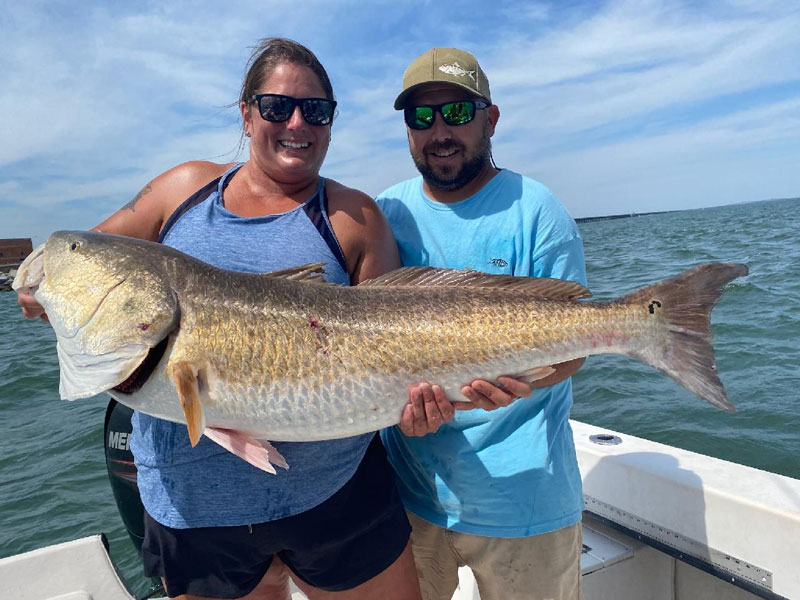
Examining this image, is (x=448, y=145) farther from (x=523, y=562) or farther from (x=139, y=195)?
(x=523, y=562)

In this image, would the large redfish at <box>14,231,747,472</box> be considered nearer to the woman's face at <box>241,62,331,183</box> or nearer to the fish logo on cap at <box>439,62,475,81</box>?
the woman's face at <box>241,62,331,183</box>

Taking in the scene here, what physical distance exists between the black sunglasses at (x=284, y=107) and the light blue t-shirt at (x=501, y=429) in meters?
0.79

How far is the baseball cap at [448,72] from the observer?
125 inches

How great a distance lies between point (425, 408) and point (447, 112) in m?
1.67

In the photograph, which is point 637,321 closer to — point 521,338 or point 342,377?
point 521,338

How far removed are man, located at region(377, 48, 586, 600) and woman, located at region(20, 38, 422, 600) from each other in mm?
291

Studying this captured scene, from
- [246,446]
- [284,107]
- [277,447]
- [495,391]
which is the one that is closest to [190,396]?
[246,446]

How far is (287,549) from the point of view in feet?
8.66

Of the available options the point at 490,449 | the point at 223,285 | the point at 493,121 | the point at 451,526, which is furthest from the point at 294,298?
the point at 493,121

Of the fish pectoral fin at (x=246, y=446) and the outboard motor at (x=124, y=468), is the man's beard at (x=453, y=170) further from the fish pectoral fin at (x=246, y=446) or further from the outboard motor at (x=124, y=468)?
the outboard motor at (x=124, y=468)

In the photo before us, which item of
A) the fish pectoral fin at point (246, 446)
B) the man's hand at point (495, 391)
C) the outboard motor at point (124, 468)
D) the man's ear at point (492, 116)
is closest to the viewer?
the fish pectoral fin at point (246, 446)

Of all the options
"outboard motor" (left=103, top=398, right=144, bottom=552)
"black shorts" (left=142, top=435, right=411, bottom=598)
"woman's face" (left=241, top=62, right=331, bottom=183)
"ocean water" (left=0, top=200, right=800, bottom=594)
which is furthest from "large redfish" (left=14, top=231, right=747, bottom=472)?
"ocean water" (left=0, top=200, right=800, bottom=594)

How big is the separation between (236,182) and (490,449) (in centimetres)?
186

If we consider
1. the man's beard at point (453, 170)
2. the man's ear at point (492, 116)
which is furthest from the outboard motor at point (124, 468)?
the man's ear at point (492, 116)
